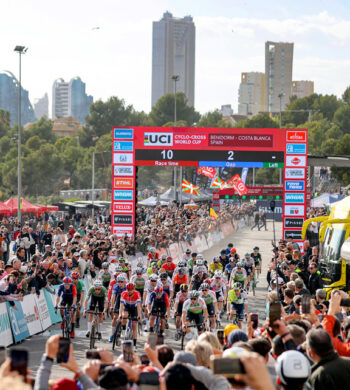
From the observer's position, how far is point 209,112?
12512cm

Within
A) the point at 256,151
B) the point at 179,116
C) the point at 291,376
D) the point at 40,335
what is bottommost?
the point at 40,335

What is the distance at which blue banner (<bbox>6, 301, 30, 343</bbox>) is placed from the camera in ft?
48.5

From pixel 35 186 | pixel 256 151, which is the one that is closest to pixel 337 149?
pixel 35 186

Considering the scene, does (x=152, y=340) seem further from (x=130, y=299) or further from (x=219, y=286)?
(x=219, y=286)

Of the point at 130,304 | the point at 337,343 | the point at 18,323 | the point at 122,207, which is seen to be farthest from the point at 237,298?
the point at 122,207

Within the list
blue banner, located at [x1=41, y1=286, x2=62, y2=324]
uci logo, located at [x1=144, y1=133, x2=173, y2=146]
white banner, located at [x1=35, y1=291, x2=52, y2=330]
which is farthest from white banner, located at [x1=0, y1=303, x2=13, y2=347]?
uci logo, located at [x1=144, y1=133, x2=173, y2=146]

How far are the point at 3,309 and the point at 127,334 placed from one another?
8.42ft

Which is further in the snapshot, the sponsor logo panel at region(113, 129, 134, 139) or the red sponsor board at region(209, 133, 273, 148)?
the sponsor logo panel at region(113, 129, 134, 139)

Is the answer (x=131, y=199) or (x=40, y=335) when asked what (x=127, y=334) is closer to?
(x=40, y=335)

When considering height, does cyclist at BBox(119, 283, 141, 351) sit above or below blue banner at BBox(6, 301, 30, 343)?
above

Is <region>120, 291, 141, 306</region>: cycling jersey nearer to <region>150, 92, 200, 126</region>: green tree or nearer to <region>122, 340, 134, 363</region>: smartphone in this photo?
<region>122, 340, 134, 363</region>: smartphone

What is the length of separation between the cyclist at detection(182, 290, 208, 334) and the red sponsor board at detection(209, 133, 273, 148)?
1495cm

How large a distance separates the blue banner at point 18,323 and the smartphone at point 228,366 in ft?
36.0

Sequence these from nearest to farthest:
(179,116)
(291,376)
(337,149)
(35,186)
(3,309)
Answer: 1. (291,376)
2. (3,309)
3. (337,149)
4. (35,186)
5. (179,116)
